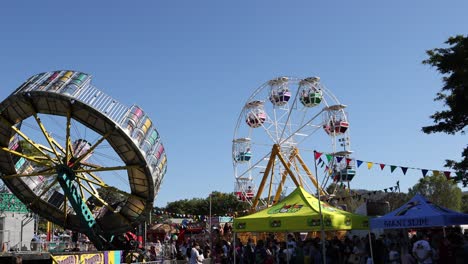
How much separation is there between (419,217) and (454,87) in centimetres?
701

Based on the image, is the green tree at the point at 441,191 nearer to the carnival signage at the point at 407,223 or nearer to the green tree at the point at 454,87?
the green tree at the point at 454,87

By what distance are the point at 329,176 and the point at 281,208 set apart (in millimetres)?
20634

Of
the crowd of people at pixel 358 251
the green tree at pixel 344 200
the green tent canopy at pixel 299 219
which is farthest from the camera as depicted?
the green tree at pixel 344 200

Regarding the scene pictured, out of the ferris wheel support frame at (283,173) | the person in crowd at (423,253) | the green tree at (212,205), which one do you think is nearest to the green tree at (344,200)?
the ferris wheel support frame at (283,173)

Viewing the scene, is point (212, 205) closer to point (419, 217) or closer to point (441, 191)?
point (441, 191)

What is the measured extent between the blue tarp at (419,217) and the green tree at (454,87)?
4.81 metres

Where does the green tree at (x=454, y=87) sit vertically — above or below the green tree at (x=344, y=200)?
above

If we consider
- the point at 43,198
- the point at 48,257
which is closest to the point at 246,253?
the point at 48,257

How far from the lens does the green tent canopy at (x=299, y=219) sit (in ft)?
56.5

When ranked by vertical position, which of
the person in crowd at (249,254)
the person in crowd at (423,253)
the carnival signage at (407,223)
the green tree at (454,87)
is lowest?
the person in crowd at (249,254)

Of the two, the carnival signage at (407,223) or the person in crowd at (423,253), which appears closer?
the person in crowd at (423,253)

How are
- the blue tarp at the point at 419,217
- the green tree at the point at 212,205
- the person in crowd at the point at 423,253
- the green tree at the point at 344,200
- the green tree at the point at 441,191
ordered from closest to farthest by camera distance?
the person in crowd at the point at 423,253 < the blue tarp at the point at 419,217 < the green tree at the point at 344,200 < the green tree at the point at 441,191 < the green tree at the point at 212,205

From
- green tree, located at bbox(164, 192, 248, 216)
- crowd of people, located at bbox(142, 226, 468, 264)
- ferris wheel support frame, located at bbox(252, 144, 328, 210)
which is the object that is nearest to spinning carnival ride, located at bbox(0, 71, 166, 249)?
crowd of people, located at bbox(142, 226, 468, 264)

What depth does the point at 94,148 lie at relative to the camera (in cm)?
2336
